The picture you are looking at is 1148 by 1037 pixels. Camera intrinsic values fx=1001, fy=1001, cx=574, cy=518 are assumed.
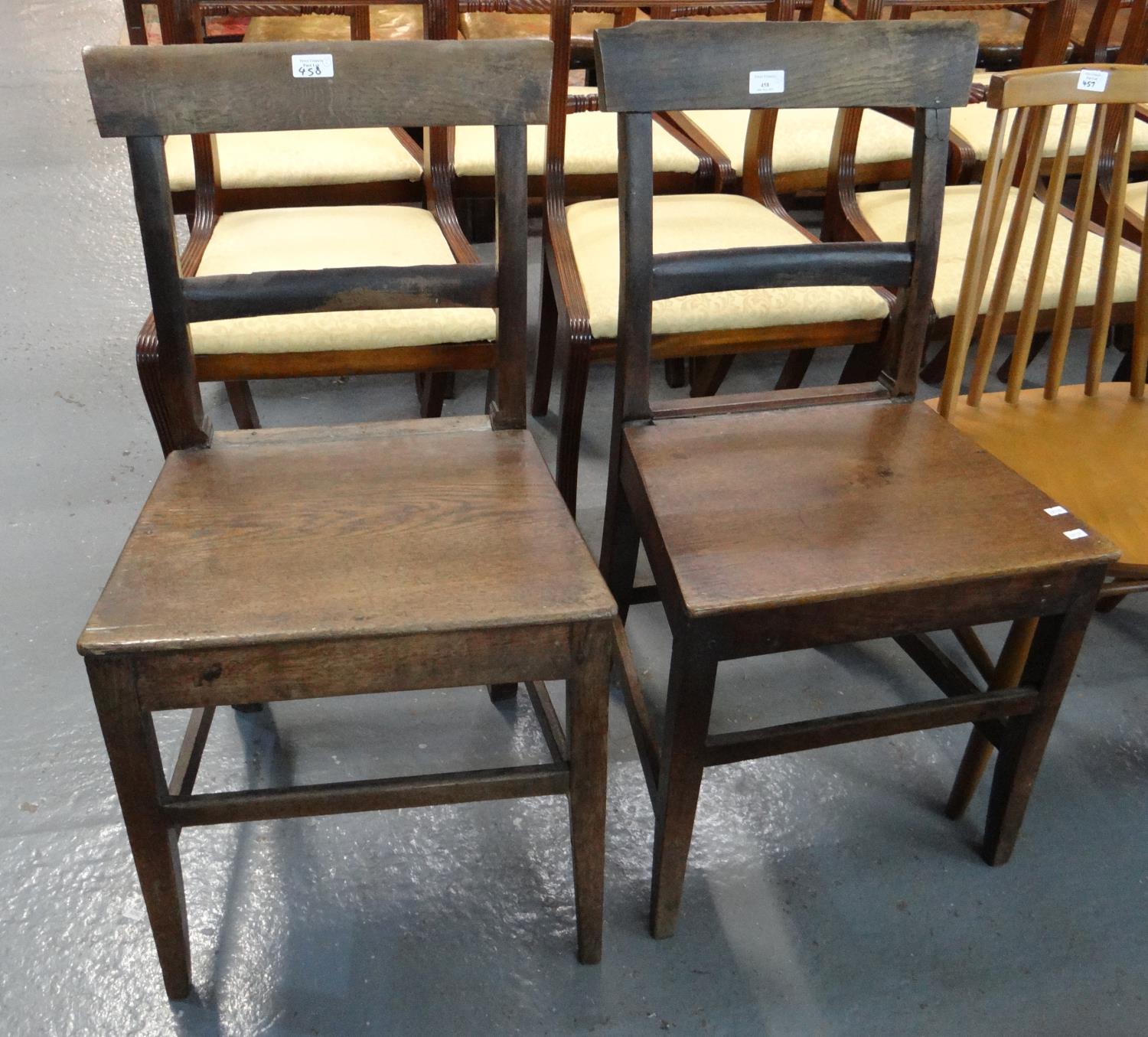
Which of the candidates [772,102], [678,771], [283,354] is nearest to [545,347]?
[283,354]

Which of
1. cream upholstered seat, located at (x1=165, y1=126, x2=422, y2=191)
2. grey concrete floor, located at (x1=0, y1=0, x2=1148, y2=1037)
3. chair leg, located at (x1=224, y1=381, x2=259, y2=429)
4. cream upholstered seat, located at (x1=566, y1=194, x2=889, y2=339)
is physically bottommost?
grey concrete floor, located at (x1=0, y1=0, x2=1148, y2=1037)

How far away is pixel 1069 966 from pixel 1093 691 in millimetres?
510

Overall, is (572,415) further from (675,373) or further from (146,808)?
(146,808)

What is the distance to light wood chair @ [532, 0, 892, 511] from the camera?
1.58 meters

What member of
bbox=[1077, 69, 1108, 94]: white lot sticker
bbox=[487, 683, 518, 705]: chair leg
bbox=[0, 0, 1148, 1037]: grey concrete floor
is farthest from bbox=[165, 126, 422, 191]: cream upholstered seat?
bbox=[1077, 69, 1108, 94]: white lot sticker

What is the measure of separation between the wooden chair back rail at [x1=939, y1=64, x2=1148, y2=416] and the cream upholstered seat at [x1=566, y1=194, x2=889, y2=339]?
0.98 feet

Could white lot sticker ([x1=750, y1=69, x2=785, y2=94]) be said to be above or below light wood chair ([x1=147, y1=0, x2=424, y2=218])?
above

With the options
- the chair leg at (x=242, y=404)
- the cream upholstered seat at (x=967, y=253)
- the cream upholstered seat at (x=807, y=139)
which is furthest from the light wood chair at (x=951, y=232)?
the chair leg at (x=242, y=404)

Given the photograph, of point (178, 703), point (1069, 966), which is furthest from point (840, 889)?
point (178, 703)

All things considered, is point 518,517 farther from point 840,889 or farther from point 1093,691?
point 1093,691

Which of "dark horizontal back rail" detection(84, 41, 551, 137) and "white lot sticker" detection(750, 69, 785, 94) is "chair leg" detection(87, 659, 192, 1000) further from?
"white lot sticker" detection(750, 69, 785, 94)

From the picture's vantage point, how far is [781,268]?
124cm

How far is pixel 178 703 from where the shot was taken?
3.06ft

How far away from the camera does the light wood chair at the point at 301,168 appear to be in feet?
6.02
